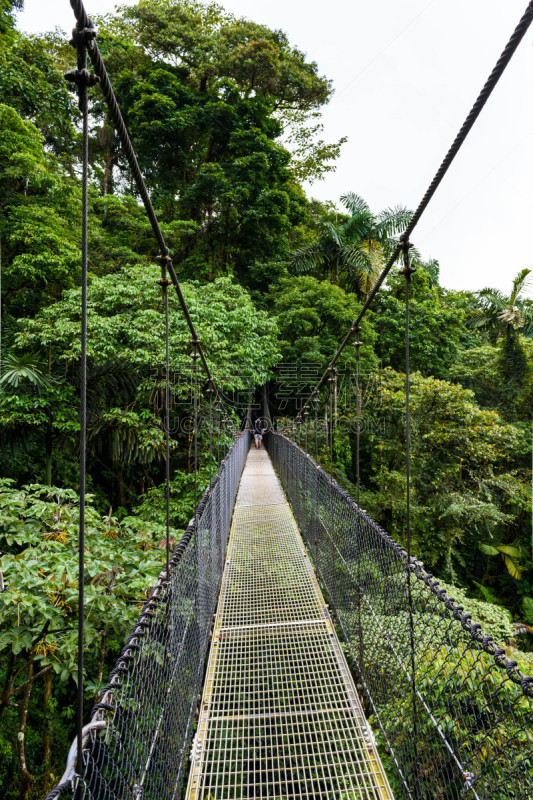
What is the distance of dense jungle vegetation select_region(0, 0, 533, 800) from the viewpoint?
1972 mm

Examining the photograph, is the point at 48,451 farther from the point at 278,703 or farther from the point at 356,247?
the point at 356,247

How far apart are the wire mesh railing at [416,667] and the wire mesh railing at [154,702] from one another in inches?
23.7

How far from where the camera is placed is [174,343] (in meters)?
4.48

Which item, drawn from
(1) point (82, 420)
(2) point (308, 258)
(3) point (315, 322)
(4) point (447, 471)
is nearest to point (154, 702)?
(1) point (82, 420)

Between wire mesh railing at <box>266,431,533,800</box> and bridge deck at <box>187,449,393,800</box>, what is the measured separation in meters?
0.10

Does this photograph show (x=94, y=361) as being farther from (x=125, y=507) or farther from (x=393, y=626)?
(x=393, y=626)

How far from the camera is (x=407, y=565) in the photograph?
1.08m

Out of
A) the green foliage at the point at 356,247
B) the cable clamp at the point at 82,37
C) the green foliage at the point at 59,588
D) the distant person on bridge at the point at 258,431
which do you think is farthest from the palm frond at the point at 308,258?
the cable clamp at the point at 82,37

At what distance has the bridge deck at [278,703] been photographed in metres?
Answer: 1.24

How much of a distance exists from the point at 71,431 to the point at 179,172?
7.65 meters

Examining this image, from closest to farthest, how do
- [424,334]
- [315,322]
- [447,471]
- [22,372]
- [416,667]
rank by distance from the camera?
[416,667], [22,372], [447,471], [315,322], [424,334]

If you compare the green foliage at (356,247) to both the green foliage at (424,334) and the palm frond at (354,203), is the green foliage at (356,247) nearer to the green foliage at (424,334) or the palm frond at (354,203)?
the palm frond at (354,203)

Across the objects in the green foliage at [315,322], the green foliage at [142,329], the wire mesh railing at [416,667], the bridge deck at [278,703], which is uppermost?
the green foliage at [315,322]

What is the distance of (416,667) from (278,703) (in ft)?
1.74
